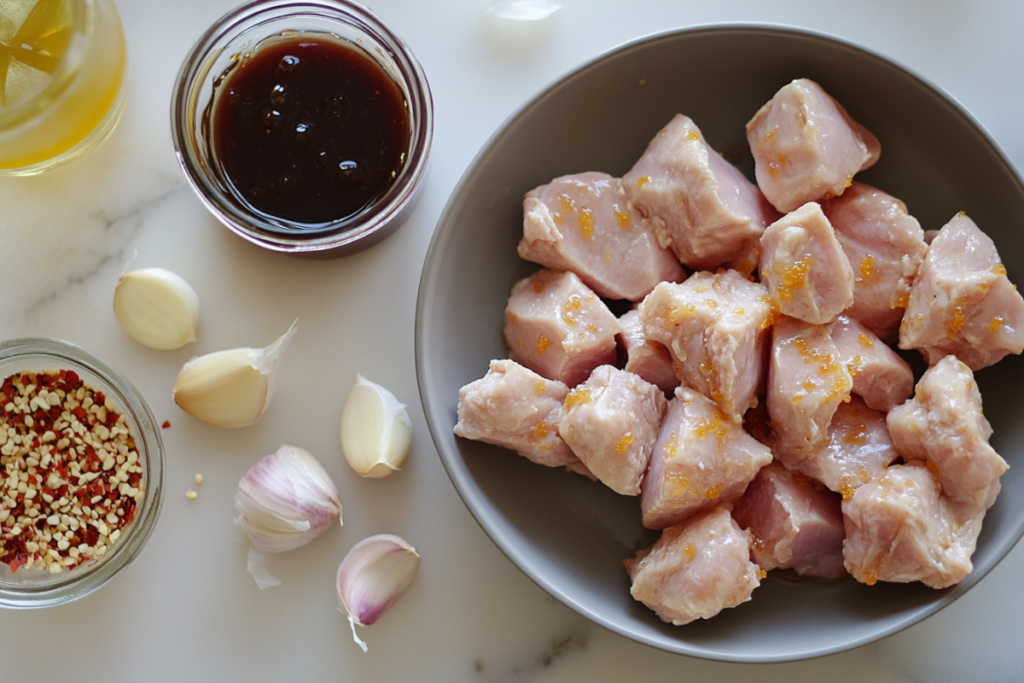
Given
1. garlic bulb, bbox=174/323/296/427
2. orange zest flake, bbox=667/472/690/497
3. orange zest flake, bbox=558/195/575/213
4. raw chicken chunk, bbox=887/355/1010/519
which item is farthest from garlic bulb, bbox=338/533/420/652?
raw chicken chunk, bbox=887/355/1010/519

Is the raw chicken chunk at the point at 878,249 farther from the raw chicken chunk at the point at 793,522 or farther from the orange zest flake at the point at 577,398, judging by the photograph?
the orange zest flake at the point at 577,398

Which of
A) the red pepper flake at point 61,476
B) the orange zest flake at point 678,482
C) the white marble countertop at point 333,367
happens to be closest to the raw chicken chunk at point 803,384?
the orange zest flake at point 678,482

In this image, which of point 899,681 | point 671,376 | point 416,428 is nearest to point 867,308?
point 671,376

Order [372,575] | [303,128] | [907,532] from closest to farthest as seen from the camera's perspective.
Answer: [907,532] → [303,128] → [372,575]

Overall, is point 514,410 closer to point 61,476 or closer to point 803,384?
point 803,384

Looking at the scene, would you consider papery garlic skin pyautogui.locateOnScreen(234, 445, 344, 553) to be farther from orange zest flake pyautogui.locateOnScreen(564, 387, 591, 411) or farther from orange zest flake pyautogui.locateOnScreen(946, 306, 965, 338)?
orange zest flake pyautogui.locateOnScreen(946, 306, 965, 338)

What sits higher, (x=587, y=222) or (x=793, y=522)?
(x=587, y=222)

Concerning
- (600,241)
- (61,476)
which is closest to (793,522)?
(600,241)
